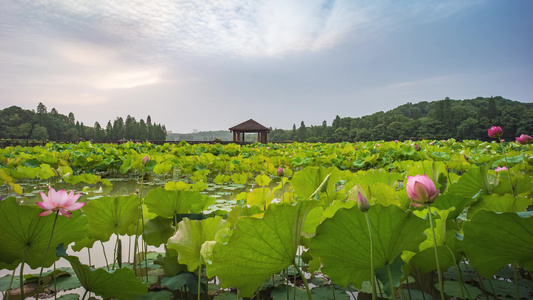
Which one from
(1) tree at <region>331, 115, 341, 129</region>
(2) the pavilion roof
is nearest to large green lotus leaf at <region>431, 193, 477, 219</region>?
(2) the pavilion roof

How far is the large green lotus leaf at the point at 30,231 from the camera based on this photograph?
2.02 feet

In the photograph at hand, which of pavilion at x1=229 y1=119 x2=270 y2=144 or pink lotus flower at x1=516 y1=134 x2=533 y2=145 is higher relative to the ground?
pavilion at x1=229 y1=119 x2=270 y2=144

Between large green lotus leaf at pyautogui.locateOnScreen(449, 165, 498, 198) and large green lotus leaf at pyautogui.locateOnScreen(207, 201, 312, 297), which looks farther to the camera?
large green lotus leaf at pyautogui.locateOnScreen(449, 165, 498, 198)

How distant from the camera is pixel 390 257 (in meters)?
0.58

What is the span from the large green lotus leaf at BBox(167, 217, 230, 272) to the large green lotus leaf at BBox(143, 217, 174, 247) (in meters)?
0.30

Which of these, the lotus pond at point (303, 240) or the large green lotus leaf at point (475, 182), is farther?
the large green lotus leaf at point (475, 182)

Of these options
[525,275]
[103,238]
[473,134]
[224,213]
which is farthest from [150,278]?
[473,134]

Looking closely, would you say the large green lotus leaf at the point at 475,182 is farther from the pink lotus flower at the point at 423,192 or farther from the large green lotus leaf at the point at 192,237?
the large green lotus leaf at the point at 192,237

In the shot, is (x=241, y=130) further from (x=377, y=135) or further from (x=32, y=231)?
(x=377, y=135)

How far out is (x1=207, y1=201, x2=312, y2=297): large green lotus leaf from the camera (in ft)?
1.70

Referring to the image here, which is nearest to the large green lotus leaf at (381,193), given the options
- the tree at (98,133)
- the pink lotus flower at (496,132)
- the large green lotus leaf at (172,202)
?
the large green lotus leaf at (172,202)

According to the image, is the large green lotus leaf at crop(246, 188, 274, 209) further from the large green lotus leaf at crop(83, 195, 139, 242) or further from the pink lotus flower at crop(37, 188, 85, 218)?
the pink lotus flower at crop(37, 188, 85, 218)

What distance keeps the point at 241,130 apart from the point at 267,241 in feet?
70.3

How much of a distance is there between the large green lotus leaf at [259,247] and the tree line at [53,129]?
50.3 m
